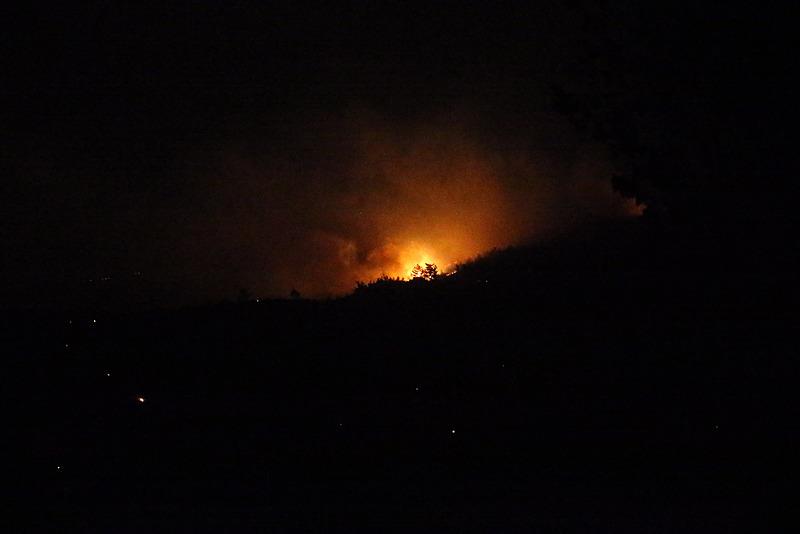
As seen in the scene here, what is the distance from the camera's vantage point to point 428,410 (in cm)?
755

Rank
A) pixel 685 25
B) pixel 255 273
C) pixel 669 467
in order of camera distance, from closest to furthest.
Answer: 1. pixel 669 467
2. pixel 685 25
3. pixel 255 273

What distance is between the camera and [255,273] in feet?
66.6

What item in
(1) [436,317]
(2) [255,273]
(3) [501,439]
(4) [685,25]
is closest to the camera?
(3) [501,439]

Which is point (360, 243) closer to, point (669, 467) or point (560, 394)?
point (560, 394)

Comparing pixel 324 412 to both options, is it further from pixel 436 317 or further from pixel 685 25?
pixel 685 25

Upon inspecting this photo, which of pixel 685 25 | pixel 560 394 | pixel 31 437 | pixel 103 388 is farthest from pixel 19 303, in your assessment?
pixel 685 25

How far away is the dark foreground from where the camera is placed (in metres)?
5.41

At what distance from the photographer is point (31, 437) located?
274 inches

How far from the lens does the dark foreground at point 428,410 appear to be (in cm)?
541

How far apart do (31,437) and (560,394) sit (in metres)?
4.80

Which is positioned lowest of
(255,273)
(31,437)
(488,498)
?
(488,498)

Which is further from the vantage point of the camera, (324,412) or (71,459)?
(324,412)

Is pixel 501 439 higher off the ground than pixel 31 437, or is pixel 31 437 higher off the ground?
pixel 31 437

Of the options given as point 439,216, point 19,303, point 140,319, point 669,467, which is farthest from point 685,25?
point 19,303
